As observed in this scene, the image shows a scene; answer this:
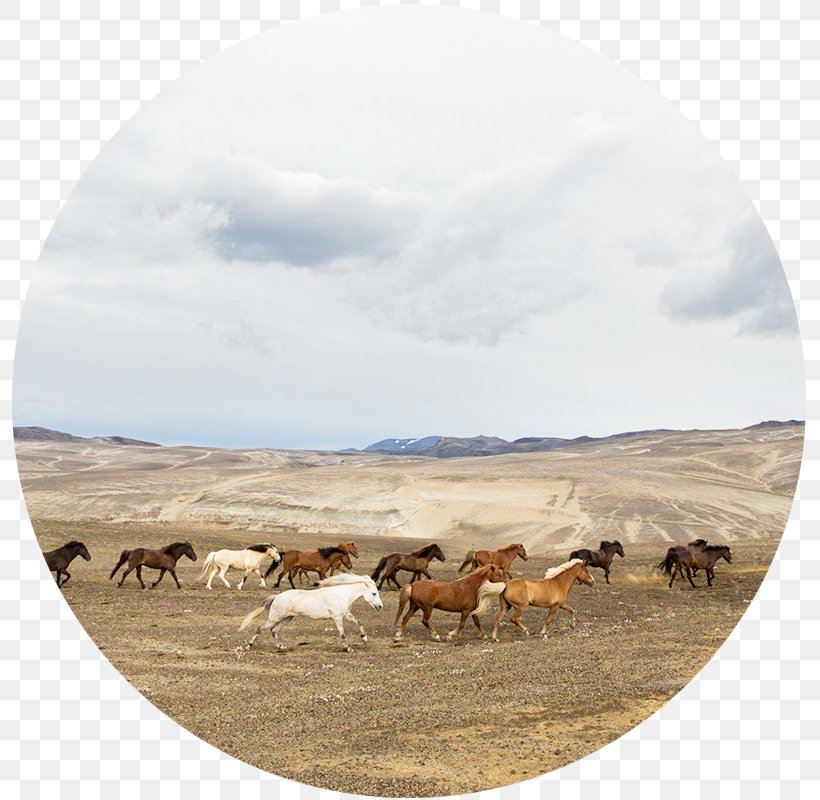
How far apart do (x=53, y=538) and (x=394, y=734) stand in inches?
911

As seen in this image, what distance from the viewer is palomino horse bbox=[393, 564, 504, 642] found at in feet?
46.1

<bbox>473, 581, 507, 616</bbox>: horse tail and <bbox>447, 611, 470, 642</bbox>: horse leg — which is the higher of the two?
<bbox>473, 581, 507, 616</bbox>: horse tail

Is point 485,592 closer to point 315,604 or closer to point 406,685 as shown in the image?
point 315,604

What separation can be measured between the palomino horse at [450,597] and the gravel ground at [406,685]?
0.46 meters

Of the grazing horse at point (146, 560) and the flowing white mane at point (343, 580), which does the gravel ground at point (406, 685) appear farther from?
the grazing horse at point (146, 560)

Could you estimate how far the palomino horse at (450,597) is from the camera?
1405 centimetres

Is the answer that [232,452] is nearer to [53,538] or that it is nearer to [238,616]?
[53,538]

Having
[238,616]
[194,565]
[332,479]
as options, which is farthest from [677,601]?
[332,479]

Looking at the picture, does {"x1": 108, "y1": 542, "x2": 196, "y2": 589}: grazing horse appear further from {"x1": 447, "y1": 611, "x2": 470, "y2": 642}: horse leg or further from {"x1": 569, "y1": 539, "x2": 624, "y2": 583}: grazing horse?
{"x1": 569, "y1": 539, "x2": 624, "y2": 583}: grazing horse

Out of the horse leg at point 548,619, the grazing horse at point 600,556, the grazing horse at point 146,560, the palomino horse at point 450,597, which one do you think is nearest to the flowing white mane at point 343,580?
the palomino horse at point 450,597

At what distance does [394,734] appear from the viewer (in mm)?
9141

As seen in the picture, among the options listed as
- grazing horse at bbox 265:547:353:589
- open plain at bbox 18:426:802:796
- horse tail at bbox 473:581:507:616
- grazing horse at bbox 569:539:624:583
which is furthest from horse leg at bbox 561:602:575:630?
grazing horse at bbox 569:539:624:583

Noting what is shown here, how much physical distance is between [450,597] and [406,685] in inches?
137

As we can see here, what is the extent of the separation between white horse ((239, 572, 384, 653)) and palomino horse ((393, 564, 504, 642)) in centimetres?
78
